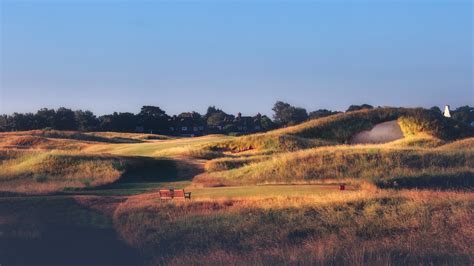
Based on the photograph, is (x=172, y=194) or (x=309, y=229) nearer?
(x=309, y=229)

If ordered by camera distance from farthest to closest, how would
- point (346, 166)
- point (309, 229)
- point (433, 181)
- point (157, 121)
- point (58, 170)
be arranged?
point (157, 121) → point (58, 170) → point (346, 166) → point (433, 181) → point (309, 229)

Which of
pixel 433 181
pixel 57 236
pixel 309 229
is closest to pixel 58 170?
pixel 57 236

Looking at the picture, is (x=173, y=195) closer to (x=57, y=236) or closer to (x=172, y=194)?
(x=172, y=194)

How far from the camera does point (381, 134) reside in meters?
48.0

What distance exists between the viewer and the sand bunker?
1837 inches

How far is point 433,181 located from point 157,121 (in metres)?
84.0

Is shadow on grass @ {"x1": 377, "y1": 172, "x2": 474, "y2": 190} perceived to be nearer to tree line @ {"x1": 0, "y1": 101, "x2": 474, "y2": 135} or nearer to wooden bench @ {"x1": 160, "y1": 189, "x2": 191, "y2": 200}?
wooden bench @ {"x1": 160, "y1": 189, "x2": 191, "y2": 200}

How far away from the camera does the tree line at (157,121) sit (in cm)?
9331

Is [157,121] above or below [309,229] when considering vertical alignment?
above

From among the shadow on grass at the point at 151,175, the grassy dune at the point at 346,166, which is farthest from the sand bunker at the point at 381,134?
the grassy dune at the point at 346,166

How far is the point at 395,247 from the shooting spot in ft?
35.5

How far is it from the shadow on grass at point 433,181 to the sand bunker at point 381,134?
24084 mm

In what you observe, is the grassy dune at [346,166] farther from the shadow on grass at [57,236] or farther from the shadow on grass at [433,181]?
the shadow on grass at [57,236]

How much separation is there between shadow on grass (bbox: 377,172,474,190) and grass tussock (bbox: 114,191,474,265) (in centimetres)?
488
